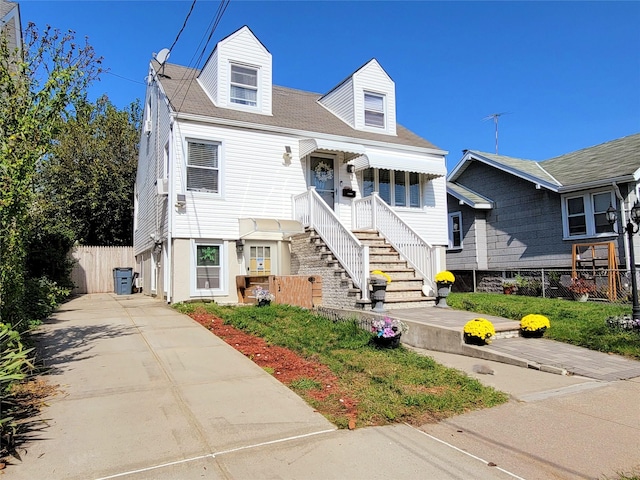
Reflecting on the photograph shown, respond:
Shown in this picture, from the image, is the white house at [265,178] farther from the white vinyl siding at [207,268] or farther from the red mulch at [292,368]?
the red mulch at [292,368]

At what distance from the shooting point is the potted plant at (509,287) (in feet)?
52.0

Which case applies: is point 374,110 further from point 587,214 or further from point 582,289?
point 582,289

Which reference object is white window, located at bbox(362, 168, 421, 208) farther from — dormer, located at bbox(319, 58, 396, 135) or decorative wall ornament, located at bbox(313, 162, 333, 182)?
dormer, located at bbox(319, 58, 396, 135)

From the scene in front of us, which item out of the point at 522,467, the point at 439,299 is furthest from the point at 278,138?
the point at 522,467

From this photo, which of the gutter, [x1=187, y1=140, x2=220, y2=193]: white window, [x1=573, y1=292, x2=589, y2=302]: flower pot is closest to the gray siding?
[x1=573, y1=292, x2=589, y2=302]: flower pot

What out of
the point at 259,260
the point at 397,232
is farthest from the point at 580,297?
the point at 259,260

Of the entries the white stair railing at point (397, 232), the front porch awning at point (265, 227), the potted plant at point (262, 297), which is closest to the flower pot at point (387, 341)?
the white stair railing at point (397, 232)

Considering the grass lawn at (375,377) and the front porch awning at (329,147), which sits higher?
the front porch awning at (329,147)

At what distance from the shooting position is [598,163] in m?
16.0

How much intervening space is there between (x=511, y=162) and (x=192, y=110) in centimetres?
1313

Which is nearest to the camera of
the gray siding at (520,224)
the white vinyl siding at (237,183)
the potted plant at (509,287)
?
the white vinyl siding at (237,183)

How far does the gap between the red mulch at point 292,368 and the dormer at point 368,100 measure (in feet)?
32.9

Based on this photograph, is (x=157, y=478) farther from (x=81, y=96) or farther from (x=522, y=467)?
(x=81, y=96)

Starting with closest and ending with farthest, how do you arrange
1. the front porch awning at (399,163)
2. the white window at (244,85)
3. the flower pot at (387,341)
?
the flower pot at (387,341) → the front porch awning at (399,163) → the white window at (244,85)
